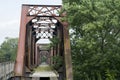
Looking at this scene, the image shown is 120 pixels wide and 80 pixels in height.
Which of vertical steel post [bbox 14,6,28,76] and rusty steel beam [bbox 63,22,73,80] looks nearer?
vertical steel post [bbox 14,6,28,76]

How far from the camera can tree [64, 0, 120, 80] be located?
1698cm

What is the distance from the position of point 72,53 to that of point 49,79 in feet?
19.3

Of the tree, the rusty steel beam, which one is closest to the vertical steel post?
the rusty steel beam

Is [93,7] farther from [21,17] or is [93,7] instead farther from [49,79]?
[49,79]

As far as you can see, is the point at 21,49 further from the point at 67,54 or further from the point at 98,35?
the point at 98,35

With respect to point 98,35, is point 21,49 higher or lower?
lower

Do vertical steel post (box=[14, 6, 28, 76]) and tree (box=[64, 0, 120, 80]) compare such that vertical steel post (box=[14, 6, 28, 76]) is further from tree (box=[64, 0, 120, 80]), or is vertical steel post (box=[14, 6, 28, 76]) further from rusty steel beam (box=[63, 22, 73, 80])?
→ tree (box=[64, 0, 120, 80])

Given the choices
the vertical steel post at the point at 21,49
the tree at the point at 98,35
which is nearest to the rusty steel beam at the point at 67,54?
the tree at the point at 98,35

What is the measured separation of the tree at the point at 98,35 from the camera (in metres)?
17.0

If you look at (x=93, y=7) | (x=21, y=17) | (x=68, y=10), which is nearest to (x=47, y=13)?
(x=21, y=17)

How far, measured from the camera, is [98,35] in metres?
17.7

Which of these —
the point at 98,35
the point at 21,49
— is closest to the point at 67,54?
the point at 98,35

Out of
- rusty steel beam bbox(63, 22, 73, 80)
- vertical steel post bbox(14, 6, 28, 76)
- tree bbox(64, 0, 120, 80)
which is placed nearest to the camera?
tree bbox(64, 0, 120, 80)

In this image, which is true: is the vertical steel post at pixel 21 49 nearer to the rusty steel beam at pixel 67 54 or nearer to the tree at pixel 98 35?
the rusty steel beam at pixel 67 54
